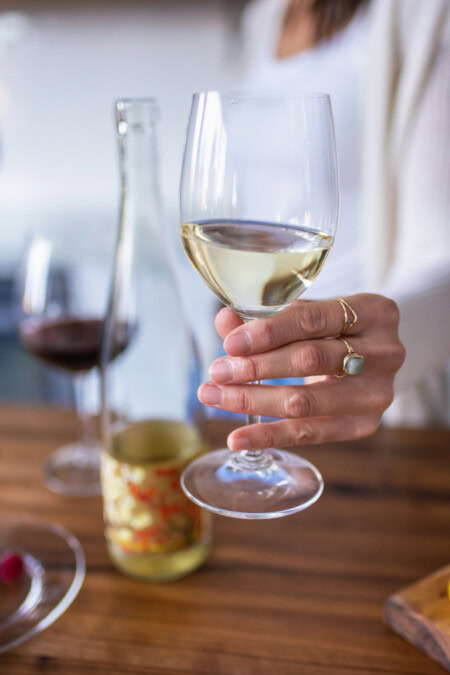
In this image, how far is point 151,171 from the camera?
54cm

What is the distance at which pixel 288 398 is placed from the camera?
39cm

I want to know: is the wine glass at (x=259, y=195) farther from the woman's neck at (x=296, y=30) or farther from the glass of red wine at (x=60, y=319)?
the woman's neck at (x=296, y=30)

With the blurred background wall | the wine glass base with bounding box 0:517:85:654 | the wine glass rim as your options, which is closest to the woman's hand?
the wine glass rim

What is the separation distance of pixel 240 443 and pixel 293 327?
8 cm

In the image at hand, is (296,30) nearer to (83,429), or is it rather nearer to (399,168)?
(399,168)

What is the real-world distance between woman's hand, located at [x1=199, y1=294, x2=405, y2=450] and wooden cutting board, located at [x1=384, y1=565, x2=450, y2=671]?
0.15 m

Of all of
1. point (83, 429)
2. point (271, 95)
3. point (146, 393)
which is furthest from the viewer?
point (83, 429)

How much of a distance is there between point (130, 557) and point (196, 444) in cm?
12

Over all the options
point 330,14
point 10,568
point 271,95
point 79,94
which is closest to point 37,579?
point 10,568

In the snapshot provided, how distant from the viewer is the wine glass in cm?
34

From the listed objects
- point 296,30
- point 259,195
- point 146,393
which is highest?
point 296,30

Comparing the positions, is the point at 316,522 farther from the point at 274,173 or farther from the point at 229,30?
the point at 229,30

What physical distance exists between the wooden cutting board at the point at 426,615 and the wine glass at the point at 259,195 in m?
0.15

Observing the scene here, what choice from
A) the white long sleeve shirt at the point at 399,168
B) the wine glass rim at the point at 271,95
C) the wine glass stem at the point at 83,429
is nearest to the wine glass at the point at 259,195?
the wine glass rim at the point at 271,95
